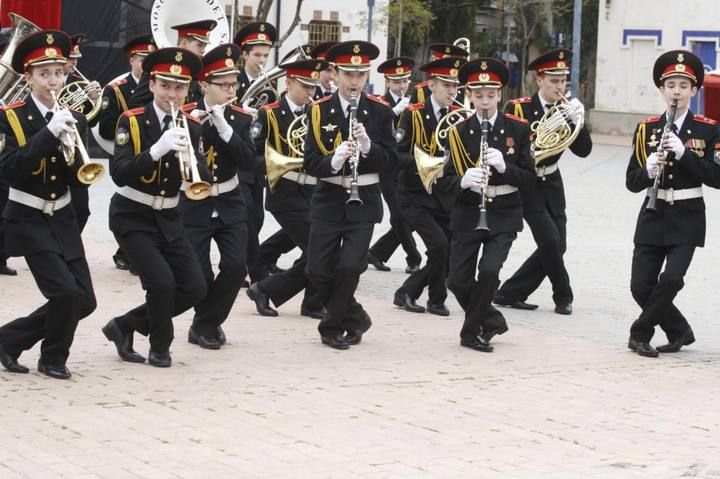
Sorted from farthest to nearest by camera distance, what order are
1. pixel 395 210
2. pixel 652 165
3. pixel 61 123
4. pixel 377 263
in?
1. pixel 377 263
2. pixel 395 210
3. pixel 652 165
4. pixel 61 123

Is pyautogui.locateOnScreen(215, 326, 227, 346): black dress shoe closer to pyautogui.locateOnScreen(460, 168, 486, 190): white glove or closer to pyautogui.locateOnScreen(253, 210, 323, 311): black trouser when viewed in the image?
pyautogui.locateOnScreen(253, 210, 323, 311): black trouser

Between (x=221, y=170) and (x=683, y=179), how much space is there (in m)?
3.06

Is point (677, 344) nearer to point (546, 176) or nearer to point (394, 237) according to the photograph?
point (546, 176)

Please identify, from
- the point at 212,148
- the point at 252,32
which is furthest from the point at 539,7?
the point at 212,148

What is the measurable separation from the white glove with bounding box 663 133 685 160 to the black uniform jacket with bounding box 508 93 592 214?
90.0 inches

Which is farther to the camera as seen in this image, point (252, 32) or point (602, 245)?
point (602, 245)

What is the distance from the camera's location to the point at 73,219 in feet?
30.7

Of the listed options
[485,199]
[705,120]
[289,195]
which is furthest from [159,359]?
[705,120]

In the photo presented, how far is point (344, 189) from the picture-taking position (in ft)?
35.8

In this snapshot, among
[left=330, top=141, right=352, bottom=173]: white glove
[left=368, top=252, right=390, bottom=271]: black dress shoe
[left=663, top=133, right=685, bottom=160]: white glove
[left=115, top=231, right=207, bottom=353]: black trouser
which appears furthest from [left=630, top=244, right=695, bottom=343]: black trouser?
[left=368, top=252, right=390, bottom=271]: black dress shoe

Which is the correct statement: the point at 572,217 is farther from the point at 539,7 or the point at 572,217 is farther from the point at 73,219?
the point at 539,7

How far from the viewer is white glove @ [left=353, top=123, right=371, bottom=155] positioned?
416 inches

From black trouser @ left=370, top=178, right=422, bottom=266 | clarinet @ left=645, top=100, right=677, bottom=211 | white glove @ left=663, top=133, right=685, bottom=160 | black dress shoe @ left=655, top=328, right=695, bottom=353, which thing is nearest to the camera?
white glove @ left=663, top=133, right=685, bottom=160

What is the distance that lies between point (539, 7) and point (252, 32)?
3746 cm
